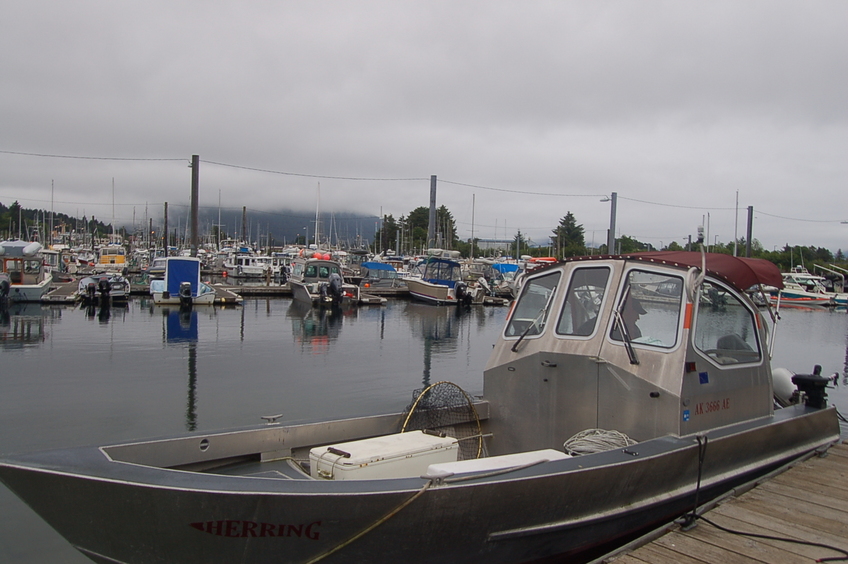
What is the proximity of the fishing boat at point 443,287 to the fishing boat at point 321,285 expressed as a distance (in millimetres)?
5619

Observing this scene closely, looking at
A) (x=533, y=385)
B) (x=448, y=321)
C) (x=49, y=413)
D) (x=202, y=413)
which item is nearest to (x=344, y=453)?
(x=533, y=385)

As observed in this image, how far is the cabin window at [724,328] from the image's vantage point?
6.46 m

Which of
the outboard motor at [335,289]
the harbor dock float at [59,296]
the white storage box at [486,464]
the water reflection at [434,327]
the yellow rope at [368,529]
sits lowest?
the water reflection at [434,327]

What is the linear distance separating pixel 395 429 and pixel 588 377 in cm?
213

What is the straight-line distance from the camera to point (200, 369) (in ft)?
53.9

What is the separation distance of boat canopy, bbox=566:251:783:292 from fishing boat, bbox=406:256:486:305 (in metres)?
35.4

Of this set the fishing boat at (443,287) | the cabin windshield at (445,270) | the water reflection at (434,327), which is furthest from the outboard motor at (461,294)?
the water reflection at (434,327)

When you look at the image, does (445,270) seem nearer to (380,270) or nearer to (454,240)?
(380,270)

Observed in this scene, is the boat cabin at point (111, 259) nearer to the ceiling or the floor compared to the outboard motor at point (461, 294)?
nearer to the ceiling

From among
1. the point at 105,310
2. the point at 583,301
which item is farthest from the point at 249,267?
the point at 583,301

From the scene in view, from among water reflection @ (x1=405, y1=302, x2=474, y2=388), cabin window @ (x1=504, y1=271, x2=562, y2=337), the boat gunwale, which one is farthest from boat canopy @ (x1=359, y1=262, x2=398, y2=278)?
A: the boat gunwale

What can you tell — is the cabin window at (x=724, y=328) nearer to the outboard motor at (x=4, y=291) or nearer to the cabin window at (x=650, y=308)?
the cabin window at (x=650, y=308)

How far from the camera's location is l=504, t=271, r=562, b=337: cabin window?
6.80m

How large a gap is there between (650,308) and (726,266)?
1.26 meters
